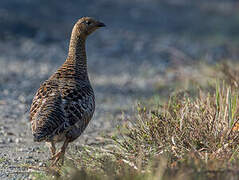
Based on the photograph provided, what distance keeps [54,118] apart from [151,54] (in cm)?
865

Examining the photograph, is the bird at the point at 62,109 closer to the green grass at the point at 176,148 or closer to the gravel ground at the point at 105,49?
the green grass at the point at 176,148

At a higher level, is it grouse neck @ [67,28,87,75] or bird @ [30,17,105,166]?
grouse neck @ [67,28,87,75]

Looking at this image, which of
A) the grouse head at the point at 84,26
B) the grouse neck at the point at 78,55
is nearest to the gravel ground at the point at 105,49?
the grouse neck at the point at 78,55

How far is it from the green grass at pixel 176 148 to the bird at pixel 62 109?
0.95ft

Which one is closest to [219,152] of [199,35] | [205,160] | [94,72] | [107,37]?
[205,160]

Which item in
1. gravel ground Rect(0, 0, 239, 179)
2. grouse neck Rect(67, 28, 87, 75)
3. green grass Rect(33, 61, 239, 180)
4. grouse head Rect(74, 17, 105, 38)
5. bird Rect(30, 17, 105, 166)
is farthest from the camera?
gravel ground Rect(0, 0, 239, 179)

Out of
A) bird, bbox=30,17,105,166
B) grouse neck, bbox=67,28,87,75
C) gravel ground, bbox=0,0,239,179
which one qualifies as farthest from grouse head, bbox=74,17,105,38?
gravel ground, bbox=0,0,239,179

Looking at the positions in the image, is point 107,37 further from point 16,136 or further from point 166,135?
point 166,135

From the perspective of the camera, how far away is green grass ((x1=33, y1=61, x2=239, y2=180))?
12.4ft

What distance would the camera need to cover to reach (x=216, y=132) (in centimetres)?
491

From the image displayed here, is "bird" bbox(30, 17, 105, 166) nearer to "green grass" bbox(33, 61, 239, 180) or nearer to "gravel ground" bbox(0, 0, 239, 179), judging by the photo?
"green grass" bbox(33, 61, 239, 180)

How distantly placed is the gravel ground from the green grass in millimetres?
917

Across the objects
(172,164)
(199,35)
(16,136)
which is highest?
(199,35)

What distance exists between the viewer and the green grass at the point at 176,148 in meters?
3.79
